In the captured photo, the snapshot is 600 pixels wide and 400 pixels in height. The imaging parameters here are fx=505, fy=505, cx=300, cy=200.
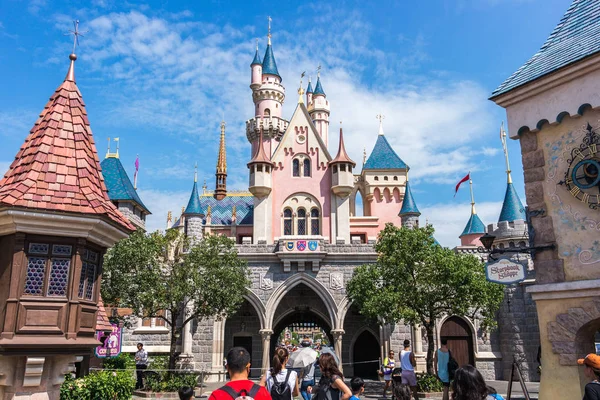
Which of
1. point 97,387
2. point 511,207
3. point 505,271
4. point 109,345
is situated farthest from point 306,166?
point 505,271

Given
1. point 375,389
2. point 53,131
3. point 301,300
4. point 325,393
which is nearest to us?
point 325,393

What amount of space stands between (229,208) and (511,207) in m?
22.0

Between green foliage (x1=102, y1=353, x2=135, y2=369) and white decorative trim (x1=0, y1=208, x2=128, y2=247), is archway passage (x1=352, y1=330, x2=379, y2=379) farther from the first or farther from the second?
white decorative trim (x1=0, y1=208, x2=128, y2=247)

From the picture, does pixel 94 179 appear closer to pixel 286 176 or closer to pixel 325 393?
pixel 325 393

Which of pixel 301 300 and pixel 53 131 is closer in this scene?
pixel 53 131

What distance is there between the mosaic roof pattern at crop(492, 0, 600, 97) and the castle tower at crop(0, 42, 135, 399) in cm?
732

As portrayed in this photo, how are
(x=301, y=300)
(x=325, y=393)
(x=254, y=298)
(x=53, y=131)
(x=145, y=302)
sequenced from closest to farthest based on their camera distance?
(x=325, y=393) → (x=53, y=131) → (x=145, y=302) → (x=254, y=298) → (x=301, y=300)

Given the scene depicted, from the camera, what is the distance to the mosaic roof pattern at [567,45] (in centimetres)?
782

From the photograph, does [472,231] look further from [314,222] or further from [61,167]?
[61,167]

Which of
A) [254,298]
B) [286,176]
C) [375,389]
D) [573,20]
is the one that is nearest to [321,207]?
[286,176]

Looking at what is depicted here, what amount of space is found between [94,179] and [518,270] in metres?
7.26

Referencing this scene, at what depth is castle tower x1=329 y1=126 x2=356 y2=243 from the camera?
A: 28703 millimetres

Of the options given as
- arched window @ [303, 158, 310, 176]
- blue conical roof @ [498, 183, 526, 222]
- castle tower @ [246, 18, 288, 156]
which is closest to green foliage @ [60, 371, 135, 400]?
arched window @ [303, 158, 310, 176]

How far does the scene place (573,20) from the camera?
9.02 meters
